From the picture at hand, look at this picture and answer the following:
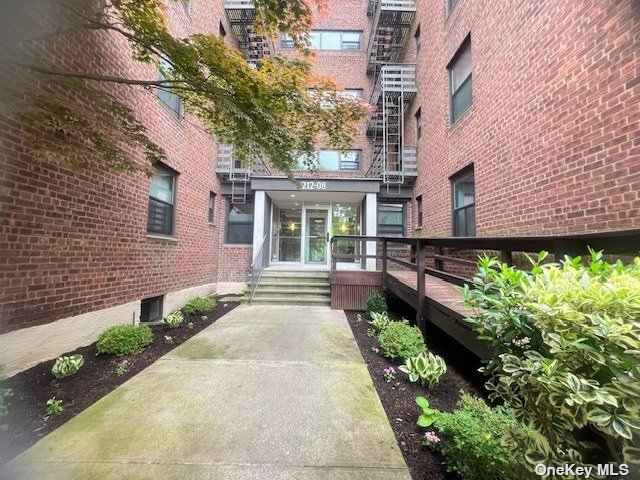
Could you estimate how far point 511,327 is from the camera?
4.29 feet

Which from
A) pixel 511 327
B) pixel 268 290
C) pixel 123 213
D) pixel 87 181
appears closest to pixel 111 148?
pixel 87 181

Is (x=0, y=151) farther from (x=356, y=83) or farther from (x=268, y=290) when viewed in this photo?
(x=356, y=83)

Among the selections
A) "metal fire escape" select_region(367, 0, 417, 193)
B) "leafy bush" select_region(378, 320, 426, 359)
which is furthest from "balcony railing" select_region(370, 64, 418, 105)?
"leafy bush" select_region(378, 320, 426, 359)

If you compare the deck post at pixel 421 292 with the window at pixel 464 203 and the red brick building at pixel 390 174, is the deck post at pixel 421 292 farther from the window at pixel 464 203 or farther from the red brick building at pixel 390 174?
the window at pixel 464 203

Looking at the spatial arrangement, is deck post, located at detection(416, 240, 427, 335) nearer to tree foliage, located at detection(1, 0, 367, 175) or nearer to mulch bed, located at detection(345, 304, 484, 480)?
mulch bed, located at detection(345, 304, 484, 480)

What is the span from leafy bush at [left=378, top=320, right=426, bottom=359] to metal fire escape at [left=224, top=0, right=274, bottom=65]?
929 cm

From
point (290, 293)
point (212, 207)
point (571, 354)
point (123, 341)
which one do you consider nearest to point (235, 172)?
point (212, 207)

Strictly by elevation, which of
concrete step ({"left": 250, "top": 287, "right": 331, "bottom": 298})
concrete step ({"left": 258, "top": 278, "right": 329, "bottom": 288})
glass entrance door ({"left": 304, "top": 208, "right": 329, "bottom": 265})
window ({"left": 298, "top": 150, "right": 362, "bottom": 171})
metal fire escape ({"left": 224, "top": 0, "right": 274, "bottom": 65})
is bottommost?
concrete step ({"left": 250, "top": 287, "right": 331, "bottom": 298})

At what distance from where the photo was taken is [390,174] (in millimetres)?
9680

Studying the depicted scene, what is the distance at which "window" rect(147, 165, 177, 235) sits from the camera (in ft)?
20.1

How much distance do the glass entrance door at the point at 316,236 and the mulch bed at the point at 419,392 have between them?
6.60 m

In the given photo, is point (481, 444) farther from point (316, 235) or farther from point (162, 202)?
point (316, 235)

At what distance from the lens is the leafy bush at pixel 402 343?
3643 mm

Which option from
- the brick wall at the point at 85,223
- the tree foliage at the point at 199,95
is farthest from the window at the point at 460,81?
the brick wall at the point at 85,223
